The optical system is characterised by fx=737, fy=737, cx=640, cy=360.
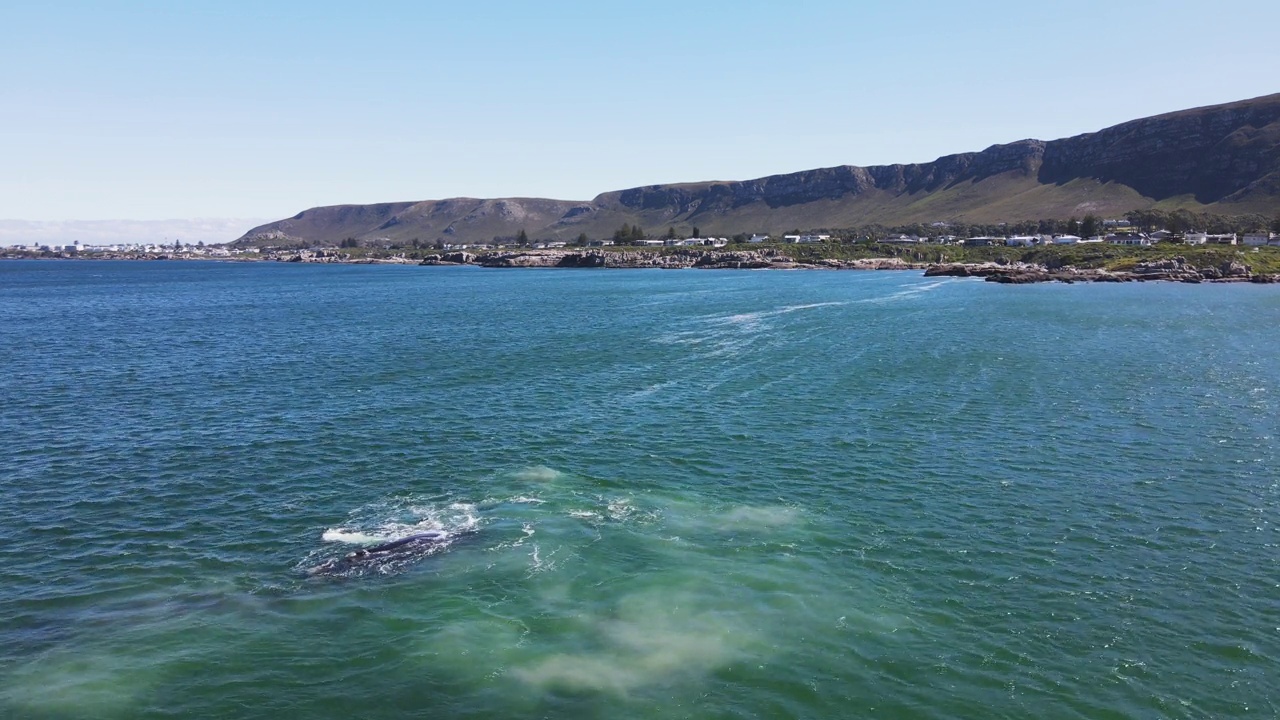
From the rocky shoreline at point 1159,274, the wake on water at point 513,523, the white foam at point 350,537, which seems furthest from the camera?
the rocky shoreline at point 1159,274

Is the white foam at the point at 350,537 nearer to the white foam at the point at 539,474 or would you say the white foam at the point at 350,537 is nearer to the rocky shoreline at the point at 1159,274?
the white foam at the point at 539,474

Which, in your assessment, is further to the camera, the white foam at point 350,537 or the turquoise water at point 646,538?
the white foam at point 350,537

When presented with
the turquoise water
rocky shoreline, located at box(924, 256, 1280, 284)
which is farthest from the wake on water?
rocky shoreline, located at box(924, 256, 1280, 284)

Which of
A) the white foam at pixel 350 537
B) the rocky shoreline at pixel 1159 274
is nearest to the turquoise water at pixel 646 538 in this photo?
the white foam at pixel 350 537

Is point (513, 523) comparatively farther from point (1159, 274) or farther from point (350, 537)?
point (1159, 274)

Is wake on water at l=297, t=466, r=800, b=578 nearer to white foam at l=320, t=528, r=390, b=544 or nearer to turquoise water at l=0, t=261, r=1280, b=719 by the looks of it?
white foam at l=320, t=528, r=390, b=544

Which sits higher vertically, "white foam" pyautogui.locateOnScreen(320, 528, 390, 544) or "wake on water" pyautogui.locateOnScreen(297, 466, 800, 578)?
"white foam" pyautogui.locateOnScreen(320, 528, 390, 544)

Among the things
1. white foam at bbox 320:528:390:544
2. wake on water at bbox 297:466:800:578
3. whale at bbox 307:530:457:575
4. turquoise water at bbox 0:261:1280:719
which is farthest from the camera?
white foam at bbox 320:528:390:544

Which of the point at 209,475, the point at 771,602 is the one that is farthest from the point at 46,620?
the point at 771,602
